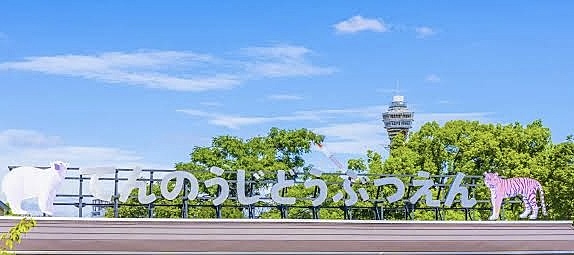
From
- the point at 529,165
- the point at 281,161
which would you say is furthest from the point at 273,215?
the point at 529,165

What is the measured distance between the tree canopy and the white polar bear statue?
24.8 meters

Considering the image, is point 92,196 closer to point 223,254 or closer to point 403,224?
point 223,254

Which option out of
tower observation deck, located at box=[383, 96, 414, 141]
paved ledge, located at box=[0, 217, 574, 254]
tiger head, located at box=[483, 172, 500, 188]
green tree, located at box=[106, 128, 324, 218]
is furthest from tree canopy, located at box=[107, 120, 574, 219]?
A: tower observation deck, located at box=[383, 96, 414, 141]

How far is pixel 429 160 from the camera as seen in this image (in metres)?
60.1

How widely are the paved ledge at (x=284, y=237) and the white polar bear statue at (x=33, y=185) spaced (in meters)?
1.78

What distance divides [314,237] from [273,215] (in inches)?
1121

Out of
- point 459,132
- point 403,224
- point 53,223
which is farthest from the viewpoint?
point 459,132

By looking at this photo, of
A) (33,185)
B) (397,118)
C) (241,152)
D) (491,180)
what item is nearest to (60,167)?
(33,185)

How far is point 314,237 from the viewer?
29141 millimetres

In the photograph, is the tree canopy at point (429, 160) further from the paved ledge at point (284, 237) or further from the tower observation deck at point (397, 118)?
the tower observation deck at point (397, 118)

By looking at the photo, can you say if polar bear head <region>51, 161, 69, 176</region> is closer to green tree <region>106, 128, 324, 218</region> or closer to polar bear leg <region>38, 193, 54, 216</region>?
polar bear leg <region>38, 193, 54, 216</region>

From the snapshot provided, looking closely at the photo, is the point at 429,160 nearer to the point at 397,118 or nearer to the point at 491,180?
the point at 491,180

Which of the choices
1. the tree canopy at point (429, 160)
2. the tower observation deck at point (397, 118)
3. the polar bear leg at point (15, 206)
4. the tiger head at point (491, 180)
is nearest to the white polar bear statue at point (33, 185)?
the polar bear leg at point (15, 206)

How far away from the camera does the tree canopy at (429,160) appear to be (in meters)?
56.2
